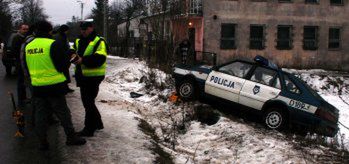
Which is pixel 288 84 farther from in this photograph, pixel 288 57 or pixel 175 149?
pixel 288 57

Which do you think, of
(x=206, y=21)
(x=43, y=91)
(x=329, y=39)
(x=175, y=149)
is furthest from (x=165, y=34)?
(x=329, y=39)

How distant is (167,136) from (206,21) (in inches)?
935

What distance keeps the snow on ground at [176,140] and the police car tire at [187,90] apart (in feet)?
0.89

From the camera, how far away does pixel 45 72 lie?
643 centimetres

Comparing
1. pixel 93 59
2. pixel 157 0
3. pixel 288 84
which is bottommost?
pixel 288 84

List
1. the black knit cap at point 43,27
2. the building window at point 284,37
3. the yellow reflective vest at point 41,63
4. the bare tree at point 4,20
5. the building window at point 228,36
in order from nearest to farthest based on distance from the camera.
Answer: the yellow reflective vest at point 41,63 → the black knit cap at point 43,27 → the building window at point 228,36 → the building window at point 284,37 → the bare tree at point 4,20

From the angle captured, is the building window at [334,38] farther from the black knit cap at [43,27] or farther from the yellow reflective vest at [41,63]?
the yellow reflective vest at [41,63]

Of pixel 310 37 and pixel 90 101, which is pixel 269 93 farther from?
pixel 310 37

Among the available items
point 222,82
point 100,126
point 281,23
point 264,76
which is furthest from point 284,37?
point 100,126

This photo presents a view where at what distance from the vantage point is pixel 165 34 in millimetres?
21625

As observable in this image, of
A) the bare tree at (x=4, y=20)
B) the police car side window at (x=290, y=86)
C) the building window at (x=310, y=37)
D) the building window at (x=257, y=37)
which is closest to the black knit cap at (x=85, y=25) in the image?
the police car side window at (x=290, y=86)

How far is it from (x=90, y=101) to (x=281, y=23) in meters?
28.9

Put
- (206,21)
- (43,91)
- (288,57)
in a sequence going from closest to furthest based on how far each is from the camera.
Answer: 1. (43,91)
2. (206,21)
3. (288,57)

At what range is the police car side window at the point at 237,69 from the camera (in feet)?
37.9
